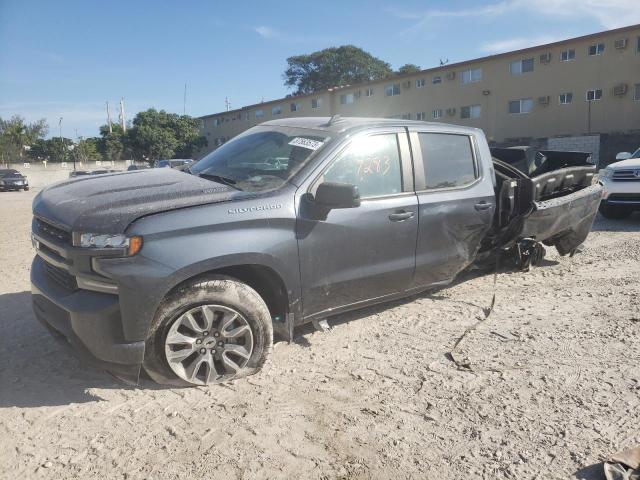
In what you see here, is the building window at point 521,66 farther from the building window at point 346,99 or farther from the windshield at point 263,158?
the windshield at point 263,158

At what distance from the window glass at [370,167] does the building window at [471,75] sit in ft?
105

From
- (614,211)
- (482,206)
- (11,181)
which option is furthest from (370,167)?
(11,181)

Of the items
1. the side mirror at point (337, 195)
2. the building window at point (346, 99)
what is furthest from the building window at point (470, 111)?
the side mirror at point (337, 195)

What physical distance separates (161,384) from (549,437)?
237 centimetres

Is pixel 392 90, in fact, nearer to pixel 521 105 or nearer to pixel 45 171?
pixel 521 105

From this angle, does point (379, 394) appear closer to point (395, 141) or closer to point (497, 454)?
A: point (497, 454)

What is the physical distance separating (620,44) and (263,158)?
29.4 m

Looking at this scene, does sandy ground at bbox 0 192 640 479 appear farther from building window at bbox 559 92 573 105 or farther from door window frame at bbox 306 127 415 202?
building window at bbox 559 92 573 105

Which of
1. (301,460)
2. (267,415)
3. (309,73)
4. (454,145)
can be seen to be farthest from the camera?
(309,73)

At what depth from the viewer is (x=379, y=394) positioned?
314 centimetres

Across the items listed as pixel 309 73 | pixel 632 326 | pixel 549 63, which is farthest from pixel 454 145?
pixel 309 73

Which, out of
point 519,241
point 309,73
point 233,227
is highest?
point 309,73

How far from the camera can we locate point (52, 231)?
3070 millimetres

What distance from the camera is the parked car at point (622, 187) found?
29.6ft
